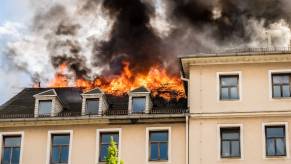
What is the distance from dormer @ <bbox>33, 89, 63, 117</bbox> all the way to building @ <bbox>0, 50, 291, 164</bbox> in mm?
64

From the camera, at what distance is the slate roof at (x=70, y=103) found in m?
50.7

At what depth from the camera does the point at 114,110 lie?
166ft

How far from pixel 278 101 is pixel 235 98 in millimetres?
2606

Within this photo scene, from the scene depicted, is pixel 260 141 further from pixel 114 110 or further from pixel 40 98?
pixel 40 98

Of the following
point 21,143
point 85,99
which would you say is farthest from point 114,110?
point 21,143

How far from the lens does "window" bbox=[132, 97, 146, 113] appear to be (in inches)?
1955

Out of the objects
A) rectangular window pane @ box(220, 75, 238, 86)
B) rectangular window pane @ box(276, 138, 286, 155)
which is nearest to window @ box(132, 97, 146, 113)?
rectangular window pane @ box(220, 75, 238, 86)

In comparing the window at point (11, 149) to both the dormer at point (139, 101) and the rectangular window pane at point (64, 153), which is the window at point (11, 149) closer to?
the rectangular window pane at point (64, 153)

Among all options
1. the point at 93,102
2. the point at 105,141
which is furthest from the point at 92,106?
the point at 105,141

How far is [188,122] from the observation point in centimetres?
4812

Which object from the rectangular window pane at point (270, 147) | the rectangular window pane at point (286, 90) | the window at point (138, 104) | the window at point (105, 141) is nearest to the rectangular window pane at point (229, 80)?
the rectangular window pane at point (286, 90)

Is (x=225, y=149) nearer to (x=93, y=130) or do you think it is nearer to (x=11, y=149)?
(x=93, y=130)

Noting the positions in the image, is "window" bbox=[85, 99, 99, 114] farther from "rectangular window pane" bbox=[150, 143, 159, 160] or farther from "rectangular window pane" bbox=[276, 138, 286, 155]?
"rectangular window pane" bbox=[276, 138, 286, 155]

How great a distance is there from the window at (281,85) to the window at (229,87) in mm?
2270
